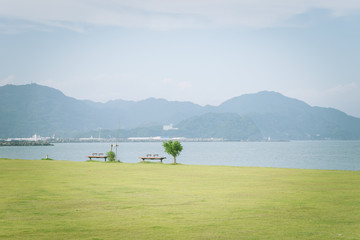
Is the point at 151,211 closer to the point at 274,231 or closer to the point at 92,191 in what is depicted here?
the point at 274,231

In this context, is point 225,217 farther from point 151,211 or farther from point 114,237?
point 114,237

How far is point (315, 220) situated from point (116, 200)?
7.05 meters

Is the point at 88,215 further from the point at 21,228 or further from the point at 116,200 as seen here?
the point at 116,200

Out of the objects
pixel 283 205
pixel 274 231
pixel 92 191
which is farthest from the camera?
pixel 92 191

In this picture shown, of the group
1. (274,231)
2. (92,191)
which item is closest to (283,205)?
(274,231)

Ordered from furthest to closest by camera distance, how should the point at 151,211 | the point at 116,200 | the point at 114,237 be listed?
1. the point at 116,200
2. the point at 151,211
3. the point at 114,237

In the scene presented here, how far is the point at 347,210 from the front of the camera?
12.8 metres

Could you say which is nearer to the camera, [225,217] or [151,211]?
[225,217]

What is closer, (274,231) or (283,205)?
(274,231)

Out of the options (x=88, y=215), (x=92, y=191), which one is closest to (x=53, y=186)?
(x=92, y=191)

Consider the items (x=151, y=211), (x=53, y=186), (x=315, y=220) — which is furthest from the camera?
(x=53, y=186)

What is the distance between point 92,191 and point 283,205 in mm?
8074

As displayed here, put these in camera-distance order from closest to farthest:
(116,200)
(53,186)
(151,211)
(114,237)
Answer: (114,237) → (151,211) → (116,200) → (53,186)

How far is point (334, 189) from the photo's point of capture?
60.9 feet
